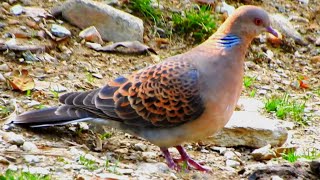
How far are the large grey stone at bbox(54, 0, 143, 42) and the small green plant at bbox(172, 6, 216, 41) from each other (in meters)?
0.57

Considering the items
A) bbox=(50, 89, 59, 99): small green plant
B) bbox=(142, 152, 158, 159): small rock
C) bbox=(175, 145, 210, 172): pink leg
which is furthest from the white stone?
bbox=(50, 89, 59, 99): small green plant

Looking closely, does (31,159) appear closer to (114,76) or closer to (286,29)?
(114,76)

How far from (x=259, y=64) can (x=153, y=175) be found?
3369 mm

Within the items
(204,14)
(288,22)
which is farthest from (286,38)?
(204,14)

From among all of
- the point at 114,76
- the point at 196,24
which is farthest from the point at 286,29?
the point at 114,76

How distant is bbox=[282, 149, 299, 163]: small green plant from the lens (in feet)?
19.0

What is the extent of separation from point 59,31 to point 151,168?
8.16ft

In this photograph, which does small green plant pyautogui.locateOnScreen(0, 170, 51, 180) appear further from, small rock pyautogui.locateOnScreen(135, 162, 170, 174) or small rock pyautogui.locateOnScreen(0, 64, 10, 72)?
small rock pyautogui.locateOnScreen(0, 64, 10, 72)

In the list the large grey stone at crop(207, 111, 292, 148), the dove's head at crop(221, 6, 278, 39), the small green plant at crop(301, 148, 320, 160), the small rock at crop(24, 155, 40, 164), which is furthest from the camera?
the large grey stone at crop(207, 111, 292, 148)

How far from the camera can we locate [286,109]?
276 inches

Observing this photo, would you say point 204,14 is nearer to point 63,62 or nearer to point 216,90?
point 63,62

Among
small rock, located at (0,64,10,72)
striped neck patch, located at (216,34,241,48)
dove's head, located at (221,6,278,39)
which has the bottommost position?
small rock, located at (0,64,10,72)

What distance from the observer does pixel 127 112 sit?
222 inches

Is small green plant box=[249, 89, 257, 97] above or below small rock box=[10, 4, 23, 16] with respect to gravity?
below
